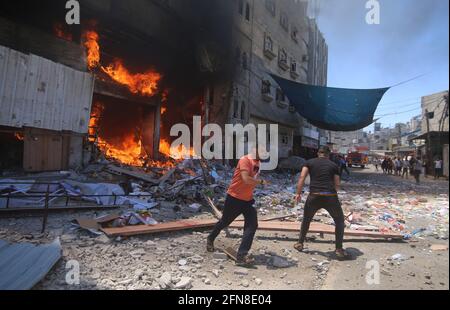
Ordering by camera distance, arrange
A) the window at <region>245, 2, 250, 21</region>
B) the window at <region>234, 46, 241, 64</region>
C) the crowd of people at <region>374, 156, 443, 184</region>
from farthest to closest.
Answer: the window at <region>245, 2, 250, 21</region>
the window at <region>234, 46, 241, 64</region>
the crowd of people at <region>374, 156, 443, 184</region>

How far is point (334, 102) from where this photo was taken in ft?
55.8

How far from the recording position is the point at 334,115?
57.6 feet

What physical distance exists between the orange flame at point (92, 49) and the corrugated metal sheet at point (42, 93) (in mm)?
1211

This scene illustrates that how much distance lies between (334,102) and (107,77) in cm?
1167

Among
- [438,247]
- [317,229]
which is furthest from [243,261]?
[438,247]

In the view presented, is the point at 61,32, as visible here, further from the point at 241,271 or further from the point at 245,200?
the point at 241,271

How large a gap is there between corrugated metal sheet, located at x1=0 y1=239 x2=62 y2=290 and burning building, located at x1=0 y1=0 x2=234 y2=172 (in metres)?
5.32

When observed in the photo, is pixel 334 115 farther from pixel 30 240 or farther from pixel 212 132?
pixel 30 240

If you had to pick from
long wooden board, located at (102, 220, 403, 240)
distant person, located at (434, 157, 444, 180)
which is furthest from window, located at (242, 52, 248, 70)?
distant person, located at (434, 157, 444, 180)

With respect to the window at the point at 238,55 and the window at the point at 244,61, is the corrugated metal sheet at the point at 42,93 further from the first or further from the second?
the window at the point at 244,61

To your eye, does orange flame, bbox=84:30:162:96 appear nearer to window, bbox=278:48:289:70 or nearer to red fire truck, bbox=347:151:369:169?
window, bbox=278:48:289:70

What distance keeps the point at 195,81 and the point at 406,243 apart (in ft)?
41.9

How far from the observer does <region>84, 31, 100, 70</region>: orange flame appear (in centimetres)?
1069

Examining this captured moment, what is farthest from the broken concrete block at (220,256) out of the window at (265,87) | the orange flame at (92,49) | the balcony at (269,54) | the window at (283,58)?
the window at (283,58)
